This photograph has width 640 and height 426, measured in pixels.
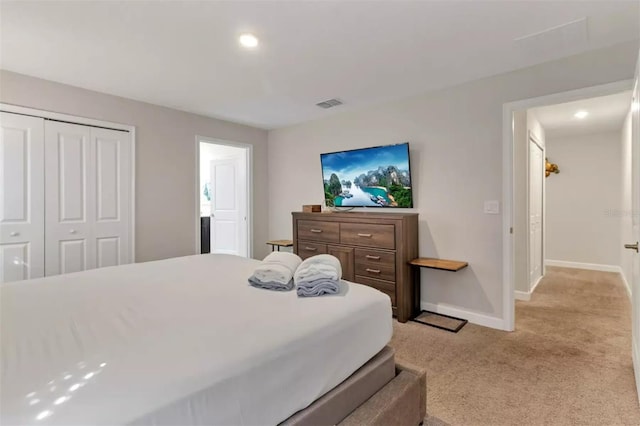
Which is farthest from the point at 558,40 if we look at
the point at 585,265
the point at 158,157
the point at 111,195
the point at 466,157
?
the point at 585,265

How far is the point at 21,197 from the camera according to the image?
3037mm

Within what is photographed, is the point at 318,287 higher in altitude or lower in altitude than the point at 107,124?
lower

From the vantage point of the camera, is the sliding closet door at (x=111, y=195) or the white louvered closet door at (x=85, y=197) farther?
the sliding closet door at (x=111, y=195)

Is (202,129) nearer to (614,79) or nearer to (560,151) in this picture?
(614,79)

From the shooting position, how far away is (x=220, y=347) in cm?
117

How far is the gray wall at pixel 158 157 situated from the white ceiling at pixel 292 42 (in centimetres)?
20

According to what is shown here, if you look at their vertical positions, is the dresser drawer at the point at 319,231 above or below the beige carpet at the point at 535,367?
above

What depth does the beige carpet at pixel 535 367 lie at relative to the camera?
1.89 meters

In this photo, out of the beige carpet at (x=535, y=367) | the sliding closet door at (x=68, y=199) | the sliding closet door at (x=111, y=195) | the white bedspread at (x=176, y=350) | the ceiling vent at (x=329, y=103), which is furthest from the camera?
the ceiling vent at (x=329, y=103)

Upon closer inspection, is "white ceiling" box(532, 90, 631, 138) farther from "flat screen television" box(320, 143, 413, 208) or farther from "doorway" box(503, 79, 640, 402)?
"flat screen television" box(320, 143, 413, 208)

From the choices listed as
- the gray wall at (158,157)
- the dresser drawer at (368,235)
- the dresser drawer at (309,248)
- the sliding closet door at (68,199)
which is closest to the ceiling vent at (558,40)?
the dresser drawer at (368,235)

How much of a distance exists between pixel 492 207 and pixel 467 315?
115 cm

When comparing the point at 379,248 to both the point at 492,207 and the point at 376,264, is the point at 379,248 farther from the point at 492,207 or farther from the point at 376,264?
the point at 492,207

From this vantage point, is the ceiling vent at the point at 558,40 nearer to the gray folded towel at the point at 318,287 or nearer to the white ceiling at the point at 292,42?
the white ceiling at the point at 292,42
